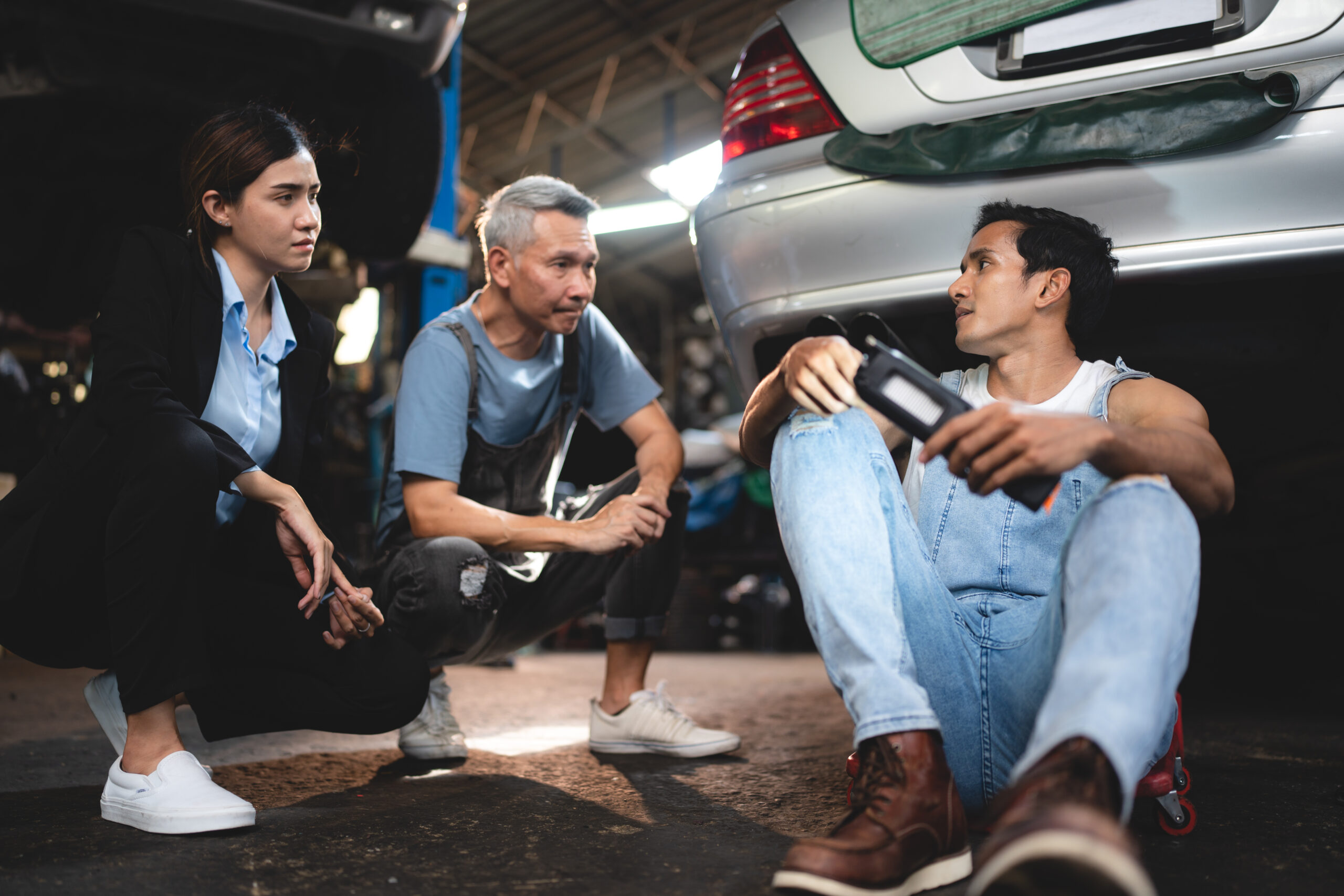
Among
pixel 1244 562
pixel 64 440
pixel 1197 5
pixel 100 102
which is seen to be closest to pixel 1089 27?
pixel 1197 5

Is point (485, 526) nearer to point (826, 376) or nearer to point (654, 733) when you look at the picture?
point (654, 733)

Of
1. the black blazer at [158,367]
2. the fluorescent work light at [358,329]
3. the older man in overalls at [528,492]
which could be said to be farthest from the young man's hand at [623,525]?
the fluorescent work light at [358,329]

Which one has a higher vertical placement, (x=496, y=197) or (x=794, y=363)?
(x=496, y=197)

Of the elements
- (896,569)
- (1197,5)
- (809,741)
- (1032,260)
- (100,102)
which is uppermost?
(100,102)

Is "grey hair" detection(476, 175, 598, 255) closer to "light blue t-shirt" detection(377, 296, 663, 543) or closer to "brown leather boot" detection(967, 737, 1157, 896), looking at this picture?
"light blue t-shirt" detection(377, 296, 663, 543)

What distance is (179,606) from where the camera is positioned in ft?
4.36

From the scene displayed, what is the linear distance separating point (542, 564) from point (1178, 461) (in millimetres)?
1307

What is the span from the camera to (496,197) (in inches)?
85.6

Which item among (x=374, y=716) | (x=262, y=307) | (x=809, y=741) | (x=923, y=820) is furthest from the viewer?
(x=809, y=741)

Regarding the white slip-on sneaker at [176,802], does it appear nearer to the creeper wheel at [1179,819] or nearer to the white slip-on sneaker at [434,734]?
the white slip-on sneaker at [434,734]

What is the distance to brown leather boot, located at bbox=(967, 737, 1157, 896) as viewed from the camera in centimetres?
74

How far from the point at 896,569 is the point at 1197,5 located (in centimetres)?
100

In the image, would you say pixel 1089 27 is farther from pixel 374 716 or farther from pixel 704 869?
pixel 374 716

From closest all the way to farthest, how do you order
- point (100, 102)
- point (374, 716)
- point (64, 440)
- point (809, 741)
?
point (64, 440) → point (374, 716) → point (809, 741) → point (100, 102)
